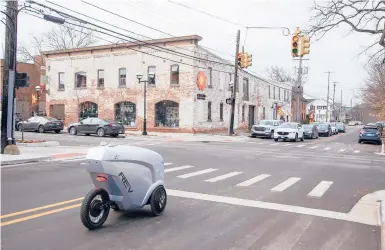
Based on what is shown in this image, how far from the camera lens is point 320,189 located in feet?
32.4

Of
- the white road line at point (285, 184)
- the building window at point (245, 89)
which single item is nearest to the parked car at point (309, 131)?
the building window at point (245, 89)

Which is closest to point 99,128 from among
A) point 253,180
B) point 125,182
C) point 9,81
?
point 9,81

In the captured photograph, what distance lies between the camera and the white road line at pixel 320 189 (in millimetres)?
9156

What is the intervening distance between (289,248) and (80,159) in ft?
38.5

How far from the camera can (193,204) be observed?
25.5 feet

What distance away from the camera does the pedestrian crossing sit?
384 inches

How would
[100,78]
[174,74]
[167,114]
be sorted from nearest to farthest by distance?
1. [174,74]
2. [167,114]
3. [100,78]

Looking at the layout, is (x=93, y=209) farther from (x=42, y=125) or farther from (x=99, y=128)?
(x=42, y=125)

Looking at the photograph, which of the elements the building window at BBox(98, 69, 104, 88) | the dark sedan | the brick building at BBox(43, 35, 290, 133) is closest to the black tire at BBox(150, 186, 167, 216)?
the dark sedan

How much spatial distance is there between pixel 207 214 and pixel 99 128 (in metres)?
23.6

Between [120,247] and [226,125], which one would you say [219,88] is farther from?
[120,247]

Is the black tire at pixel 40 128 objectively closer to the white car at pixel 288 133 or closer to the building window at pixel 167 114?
the building window at pixel 167 114

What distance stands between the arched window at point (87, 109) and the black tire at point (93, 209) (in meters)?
35.3

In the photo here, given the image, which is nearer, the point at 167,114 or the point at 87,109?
the point at 167,114
